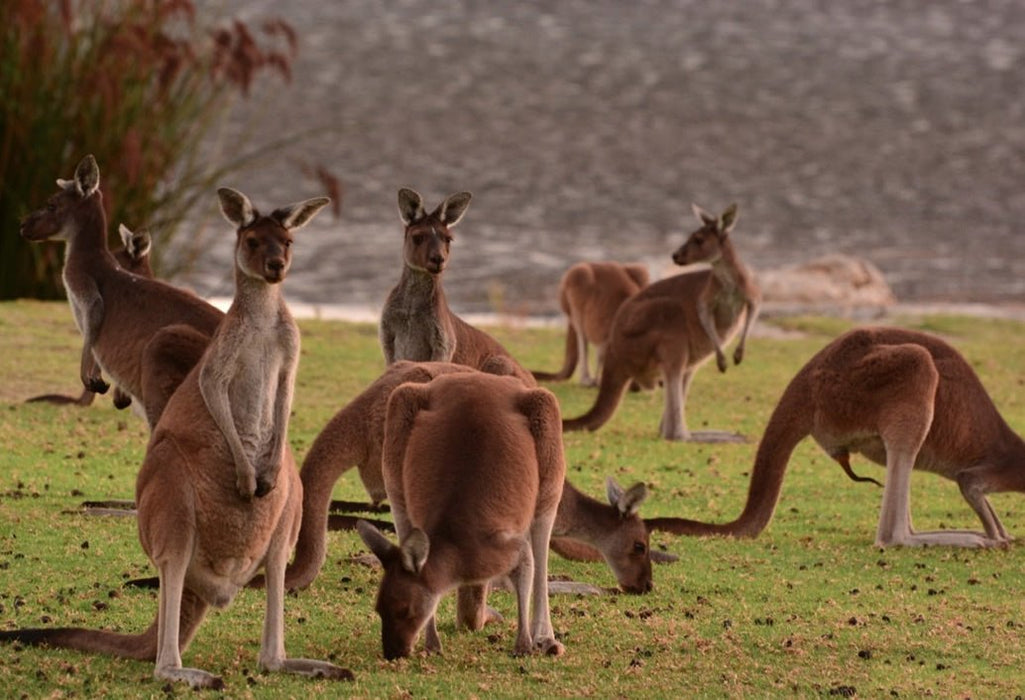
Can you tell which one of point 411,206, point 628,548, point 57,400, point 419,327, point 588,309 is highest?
point 411,206

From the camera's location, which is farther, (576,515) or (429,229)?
(429,229)

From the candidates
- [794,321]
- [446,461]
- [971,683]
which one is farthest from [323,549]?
[794,321]

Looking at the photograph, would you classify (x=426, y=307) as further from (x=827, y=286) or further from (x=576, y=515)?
(x=827, y=286)

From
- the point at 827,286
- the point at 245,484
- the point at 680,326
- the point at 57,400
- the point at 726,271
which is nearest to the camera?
the point at 245,484

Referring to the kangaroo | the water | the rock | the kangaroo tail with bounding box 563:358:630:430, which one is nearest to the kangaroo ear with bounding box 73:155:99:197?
the kangaroo tail with bounding box 563:358:630:430

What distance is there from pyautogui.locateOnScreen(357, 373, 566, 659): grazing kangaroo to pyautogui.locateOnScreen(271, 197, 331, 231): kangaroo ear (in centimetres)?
64

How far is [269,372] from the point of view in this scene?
4801 millimetres

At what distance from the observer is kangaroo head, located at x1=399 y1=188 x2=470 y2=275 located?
22.7 feet

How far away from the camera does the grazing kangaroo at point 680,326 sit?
9.20 metres

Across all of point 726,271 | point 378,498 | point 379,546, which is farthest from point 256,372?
point 726,271

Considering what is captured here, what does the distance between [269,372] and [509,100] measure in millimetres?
20987

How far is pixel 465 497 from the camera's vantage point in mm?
4836

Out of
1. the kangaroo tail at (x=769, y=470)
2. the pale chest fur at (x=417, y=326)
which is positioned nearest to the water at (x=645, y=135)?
the pale chest fur at (x=417, y=326)

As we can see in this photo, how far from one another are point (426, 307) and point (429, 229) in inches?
13.2
